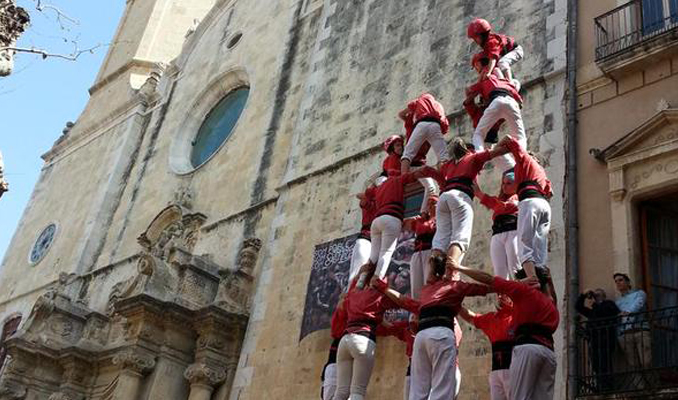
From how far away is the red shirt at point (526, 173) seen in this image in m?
6.79

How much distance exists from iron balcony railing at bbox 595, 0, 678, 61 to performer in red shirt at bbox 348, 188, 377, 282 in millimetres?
3483

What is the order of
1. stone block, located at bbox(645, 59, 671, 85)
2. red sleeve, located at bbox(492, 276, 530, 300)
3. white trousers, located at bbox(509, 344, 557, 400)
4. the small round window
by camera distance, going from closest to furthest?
white trousers, located at bbox(509, 344, 557, 400) < red sleeve, located at bbox(492, 276, 530, 300) < stone block, located at bbox(645, 59, 671, 85) < the small round window

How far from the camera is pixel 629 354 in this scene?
7176 millimetres

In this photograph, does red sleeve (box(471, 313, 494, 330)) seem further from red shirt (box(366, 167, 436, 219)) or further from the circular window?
the circular window

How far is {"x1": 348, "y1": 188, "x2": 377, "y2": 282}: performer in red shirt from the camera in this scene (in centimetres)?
795

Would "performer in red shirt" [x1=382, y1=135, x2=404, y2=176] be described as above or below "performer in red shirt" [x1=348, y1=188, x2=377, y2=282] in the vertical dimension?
above

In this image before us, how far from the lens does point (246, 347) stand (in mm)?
12406

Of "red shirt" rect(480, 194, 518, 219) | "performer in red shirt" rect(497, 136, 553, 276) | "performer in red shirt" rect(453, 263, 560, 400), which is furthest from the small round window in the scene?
"performer in red shirt" rect(453, 263, 560, 400)

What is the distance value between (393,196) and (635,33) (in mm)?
3949

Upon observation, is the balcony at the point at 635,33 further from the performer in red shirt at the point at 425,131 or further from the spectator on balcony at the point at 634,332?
the spectator on balcony at the point at 634,332

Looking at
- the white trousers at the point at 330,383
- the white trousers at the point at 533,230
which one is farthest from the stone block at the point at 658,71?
the white trousers at the point at 330,383

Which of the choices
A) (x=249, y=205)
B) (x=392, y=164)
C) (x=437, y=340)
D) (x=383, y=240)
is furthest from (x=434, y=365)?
(x=249, y=205)

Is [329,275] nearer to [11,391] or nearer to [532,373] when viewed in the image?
[532,373]

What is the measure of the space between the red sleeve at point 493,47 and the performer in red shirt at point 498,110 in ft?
0.99
